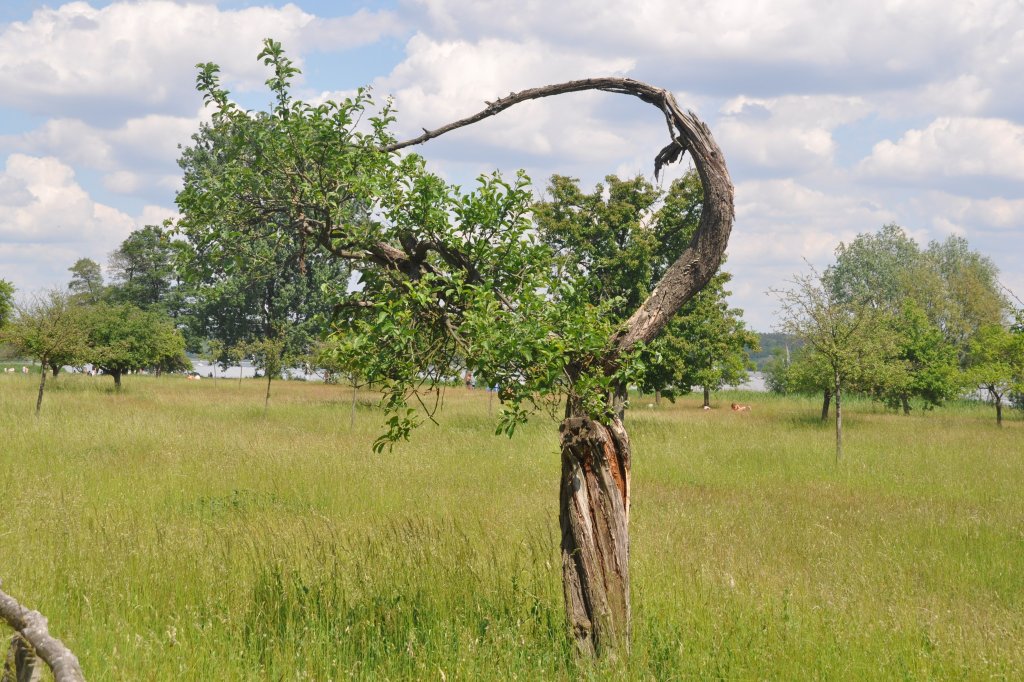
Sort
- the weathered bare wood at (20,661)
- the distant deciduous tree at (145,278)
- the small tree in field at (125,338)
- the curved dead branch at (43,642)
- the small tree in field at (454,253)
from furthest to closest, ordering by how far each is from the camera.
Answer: the distant deciduous tree at (145,278) → the small tree in field at (125,338) → the small tree in field at (454,253) → the weathered bare wood at (20,661) → the curved dead branch at (43,642)

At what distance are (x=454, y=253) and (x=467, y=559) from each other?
3.35 m

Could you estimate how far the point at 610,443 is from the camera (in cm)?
573

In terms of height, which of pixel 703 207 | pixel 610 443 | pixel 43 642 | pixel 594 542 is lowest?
pixel 594 542

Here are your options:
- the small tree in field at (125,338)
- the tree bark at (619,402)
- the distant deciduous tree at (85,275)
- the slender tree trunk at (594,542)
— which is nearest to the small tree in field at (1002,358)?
the tree bark at (619,402)

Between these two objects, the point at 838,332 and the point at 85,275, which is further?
the point at 85,275

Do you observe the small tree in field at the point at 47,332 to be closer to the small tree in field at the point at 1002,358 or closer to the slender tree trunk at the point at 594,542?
the slender tree trunk at the point at 594,542

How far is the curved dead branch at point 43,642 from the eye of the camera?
2211 mm

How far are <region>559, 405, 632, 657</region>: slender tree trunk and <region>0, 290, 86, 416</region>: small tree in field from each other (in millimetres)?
25511

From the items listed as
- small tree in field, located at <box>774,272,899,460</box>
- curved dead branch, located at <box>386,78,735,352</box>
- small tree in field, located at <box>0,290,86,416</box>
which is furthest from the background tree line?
small tree in field, located at <box>0,290,86,416</box>

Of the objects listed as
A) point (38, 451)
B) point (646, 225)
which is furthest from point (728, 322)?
point (38, 451)

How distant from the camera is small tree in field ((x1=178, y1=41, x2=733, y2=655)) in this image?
5.41 meters

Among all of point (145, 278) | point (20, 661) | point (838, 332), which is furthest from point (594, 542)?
point (145, 278)

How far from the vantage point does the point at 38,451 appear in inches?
618

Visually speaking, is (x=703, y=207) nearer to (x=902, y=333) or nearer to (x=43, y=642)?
(x=43, y=642)
